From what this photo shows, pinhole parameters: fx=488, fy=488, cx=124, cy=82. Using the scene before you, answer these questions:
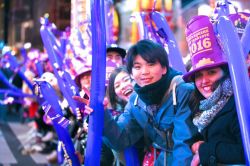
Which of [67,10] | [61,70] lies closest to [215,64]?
[61,70]

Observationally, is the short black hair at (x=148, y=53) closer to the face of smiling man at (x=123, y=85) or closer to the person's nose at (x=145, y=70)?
the person's nose at (x=145, y=70)

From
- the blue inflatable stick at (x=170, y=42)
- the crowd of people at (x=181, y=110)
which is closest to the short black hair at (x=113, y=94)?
the blue inflatable stick at (x=170, y=42)

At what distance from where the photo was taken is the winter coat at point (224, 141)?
1.98 meters

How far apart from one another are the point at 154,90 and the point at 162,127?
0.60 ft

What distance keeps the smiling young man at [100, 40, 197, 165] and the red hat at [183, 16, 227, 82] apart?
100 millimetres

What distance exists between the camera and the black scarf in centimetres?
225

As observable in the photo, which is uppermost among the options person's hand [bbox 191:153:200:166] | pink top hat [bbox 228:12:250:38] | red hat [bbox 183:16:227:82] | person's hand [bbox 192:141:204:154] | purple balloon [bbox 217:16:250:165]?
pink top hat [bbox 228:12:250:38]

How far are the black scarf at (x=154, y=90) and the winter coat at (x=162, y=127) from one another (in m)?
0.04

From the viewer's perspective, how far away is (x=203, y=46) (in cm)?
214

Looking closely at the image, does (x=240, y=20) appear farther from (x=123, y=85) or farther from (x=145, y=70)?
(x=123, y=85)

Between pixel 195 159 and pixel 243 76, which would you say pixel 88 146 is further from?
pixel 243 76

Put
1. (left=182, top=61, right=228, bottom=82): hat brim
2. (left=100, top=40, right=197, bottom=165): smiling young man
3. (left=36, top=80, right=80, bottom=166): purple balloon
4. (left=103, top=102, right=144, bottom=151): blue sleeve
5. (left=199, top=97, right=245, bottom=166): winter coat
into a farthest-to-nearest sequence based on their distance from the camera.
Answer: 1. (left=36, top=80, right=80, bottom=166): purple balloon
2. (left=103, top=102, right=144, bottom=151): blue sleeve
3. (left=100, top=40, right=197, bottom=165): smiling young man
4. (left=182, top=61, right=228, bottom=82): hat brim
5. (left=199, top=97, right=245, bottom=166): winter coat

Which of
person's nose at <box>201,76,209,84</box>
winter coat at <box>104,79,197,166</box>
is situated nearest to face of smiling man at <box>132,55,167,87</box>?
winter coat at <box>104,79,197,166</box>

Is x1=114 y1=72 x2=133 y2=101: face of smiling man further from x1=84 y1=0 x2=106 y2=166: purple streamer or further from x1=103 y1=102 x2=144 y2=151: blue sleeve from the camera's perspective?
x1=84 y1=0 x2=106 y2=166: purple streamer
